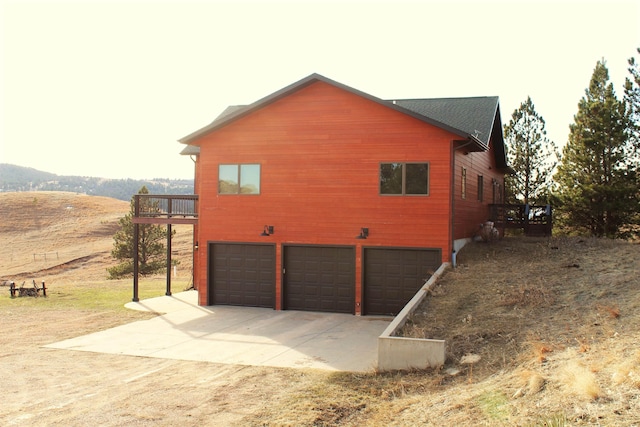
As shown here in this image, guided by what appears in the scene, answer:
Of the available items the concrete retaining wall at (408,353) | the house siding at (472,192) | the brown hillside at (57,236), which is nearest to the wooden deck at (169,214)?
the house siding at (472,192)

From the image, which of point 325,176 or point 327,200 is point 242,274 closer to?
point 327,200

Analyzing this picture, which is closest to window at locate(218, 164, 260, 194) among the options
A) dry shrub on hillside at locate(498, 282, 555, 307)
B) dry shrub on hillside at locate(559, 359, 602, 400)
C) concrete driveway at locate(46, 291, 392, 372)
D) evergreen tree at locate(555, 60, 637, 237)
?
concrete driveway at locate(46, 291, 392, 372)

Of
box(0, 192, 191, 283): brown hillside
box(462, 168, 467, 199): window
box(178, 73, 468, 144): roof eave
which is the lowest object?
box(0, 192, 191, 283): brown hillside

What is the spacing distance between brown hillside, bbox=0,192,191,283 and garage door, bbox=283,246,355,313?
27726 millimetres

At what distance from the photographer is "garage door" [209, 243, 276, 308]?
18.5 metres

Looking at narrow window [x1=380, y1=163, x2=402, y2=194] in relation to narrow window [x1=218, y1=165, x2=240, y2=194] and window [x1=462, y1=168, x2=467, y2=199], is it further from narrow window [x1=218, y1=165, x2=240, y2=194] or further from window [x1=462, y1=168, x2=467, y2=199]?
narrow window [x1=218, y1=165, x2=240, y2=194]

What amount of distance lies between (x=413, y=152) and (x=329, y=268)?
4356 mm

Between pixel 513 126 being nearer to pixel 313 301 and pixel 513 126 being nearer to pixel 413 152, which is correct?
pixel 413 152

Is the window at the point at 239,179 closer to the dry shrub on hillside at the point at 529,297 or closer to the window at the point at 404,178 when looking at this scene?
the window at the point at 404,178

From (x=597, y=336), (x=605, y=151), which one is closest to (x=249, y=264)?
(x=597, y=336)

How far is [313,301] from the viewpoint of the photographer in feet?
59.3

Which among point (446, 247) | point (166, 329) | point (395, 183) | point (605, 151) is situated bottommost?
point (166, 329)

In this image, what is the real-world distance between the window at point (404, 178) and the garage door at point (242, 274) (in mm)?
4162

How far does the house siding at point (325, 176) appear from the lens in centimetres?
1691
